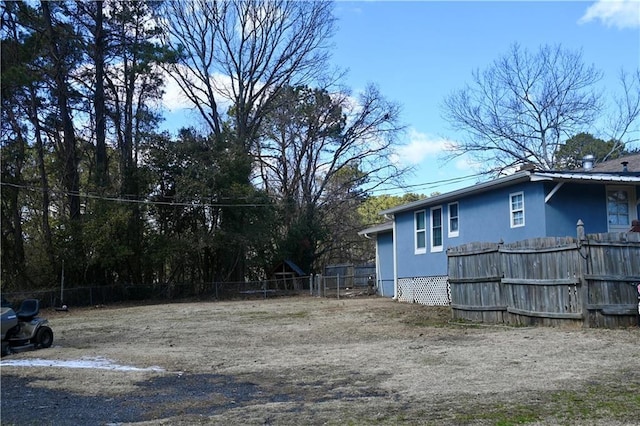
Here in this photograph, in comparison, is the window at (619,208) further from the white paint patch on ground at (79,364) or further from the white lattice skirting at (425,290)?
the white paint patch on ground at (79,364)

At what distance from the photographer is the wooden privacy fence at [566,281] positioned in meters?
12.6

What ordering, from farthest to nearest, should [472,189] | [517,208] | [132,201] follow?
[132,201] → [472,189] → [517,208]

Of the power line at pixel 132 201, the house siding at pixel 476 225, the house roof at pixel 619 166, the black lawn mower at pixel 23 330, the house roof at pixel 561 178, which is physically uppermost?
the power line at pixel 132 201

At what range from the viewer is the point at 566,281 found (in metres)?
12.9

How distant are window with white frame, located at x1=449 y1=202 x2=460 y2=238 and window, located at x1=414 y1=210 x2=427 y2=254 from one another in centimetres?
148

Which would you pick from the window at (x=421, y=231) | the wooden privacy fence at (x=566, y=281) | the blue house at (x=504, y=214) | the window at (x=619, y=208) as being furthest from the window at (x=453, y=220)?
the wooden privacy fence at (x=566, y=281)

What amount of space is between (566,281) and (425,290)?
9.29 m

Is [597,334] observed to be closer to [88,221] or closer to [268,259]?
[88,221]

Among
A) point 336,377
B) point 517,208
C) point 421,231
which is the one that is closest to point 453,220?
point 421,231

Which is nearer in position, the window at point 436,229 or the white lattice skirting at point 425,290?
the white lattice skirting at point 425,290

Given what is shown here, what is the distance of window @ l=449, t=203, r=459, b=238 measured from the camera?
2073cm

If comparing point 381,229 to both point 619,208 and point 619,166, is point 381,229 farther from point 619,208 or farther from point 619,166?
point 619,208

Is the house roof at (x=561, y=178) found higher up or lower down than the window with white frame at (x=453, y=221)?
higher up

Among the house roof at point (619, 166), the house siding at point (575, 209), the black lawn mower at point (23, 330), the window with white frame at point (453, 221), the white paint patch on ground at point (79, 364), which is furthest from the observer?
the house roof at point (619, 166)
